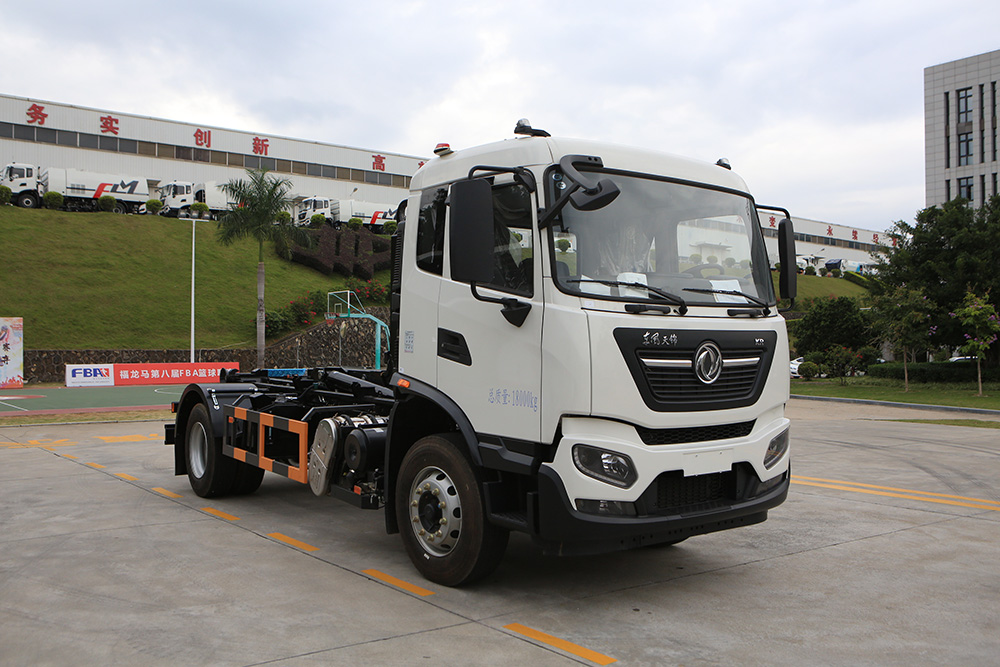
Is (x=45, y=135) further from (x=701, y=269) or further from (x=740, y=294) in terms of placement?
(x=740, y=294)

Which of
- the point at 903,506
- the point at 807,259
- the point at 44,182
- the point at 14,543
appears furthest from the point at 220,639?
the point at 807,259

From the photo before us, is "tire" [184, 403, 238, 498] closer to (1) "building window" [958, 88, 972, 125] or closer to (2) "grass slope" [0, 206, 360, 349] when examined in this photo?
(2) "grass slope" [0, 206, 360, 349]

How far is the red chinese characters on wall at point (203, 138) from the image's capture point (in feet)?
198

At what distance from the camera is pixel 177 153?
59750 millimetres

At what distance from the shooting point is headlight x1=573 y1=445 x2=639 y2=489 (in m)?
4.52

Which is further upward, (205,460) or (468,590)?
(205,460)

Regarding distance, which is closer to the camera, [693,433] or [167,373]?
[693,433]

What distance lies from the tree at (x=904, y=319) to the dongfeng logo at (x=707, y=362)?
27091mm

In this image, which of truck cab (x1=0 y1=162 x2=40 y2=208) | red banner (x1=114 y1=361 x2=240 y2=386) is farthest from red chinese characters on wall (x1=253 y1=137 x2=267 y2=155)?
red banner (x1=114 y1=361 x2=240 y2=386)

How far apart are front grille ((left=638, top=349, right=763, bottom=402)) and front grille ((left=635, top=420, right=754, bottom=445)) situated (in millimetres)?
197

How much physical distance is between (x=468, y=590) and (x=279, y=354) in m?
35.4

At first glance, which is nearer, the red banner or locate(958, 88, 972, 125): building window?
the red banner

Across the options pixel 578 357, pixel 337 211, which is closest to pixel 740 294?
pixel 578 357

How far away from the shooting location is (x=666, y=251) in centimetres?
507
